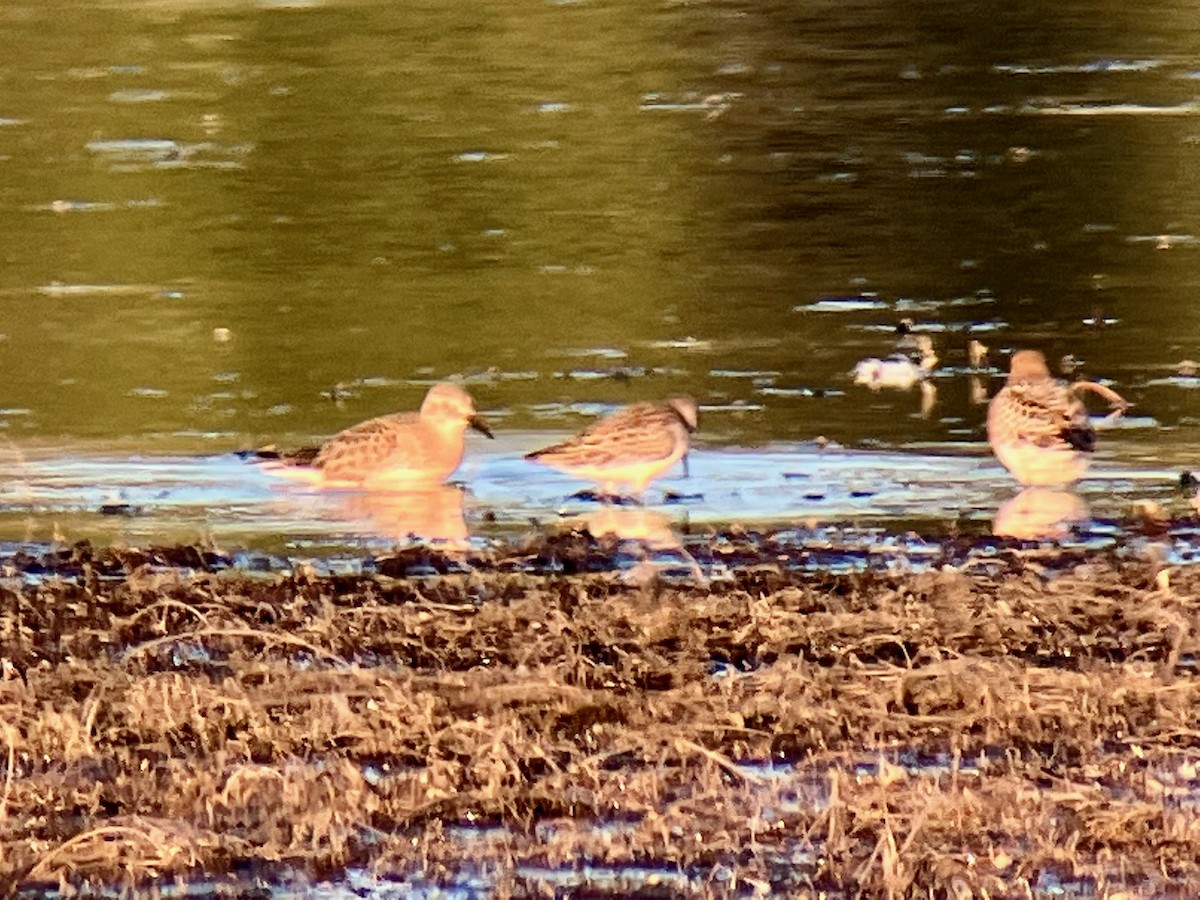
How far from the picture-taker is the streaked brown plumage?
10.1m

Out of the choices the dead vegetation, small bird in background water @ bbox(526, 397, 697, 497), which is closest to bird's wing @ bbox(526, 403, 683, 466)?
small bird in background water @ bbox(526, 397, 697, 497)

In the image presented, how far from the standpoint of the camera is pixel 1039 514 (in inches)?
380

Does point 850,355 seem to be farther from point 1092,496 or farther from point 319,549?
point 319,549

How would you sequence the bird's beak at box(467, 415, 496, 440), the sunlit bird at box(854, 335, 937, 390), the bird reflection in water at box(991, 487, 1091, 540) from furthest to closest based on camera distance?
1. the sunlit bird at box(854, 335, 937, 390)
2. the bird's beak at box(467, 415, 496, 440)
3. the bird reflection in water at box(991, 487, 1091, 540)

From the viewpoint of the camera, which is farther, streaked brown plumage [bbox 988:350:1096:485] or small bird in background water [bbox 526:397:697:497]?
small bird in background water [bbox 526:397:697:497]

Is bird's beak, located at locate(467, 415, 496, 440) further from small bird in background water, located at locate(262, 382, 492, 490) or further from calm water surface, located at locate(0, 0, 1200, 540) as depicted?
calm water surface, located at locate(0, 0, 1200, 540)

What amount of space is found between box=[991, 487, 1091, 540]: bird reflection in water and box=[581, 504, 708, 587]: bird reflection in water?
3.52 ft

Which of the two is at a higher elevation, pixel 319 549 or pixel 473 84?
pixel 473 84

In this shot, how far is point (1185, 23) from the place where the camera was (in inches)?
1080

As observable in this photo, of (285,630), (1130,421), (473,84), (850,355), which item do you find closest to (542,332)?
(850,355)

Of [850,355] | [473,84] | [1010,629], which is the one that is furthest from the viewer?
[473,84]

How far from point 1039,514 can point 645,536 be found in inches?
53.6

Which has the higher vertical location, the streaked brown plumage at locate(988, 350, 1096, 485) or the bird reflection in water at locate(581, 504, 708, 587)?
the streaked brown plumage at locate(988, 350, 1096, 485)

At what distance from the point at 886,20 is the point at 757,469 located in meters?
18.7
